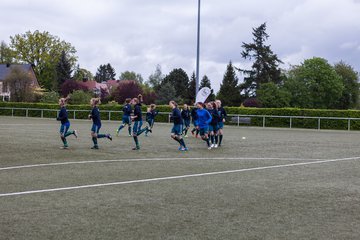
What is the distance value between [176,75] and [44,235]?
99271 mm

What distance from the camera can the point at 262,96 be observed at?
2955 inches

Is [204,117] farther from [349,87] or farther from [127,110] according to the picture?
[349,87]

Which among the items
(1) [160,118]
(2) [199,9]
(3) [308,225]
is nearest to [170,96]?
(1) [160,118]

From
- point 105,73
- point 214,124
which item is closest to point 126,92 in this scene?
point 214,124

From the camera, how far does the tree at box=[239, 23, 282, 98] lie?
265 feet

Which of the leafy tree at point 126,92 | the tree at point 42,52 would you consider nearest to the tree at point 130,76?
the tree at point 42,52

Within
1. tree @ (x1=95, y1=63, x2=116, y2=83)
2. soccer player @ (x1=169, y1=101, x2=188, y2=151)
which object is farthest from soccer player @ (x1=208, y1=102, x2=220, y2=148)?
tree @ (x1=95, y1=63, x2=116, y2=83)

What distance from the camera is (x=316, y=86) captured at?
8519cm

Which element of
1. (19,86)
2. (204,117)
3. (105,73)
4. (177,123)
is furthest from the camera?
(105,73)

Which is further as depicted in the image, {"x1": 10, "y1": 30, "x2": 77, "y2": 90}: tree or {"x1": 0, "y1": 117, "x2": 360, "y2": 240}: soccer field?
{"x1": 10, "y1": 30, "x2": 77, "y2": 90}: tree

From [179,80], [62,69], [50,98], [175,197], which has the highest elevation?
[62,69]

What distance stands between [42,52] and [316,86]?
53.0 metres

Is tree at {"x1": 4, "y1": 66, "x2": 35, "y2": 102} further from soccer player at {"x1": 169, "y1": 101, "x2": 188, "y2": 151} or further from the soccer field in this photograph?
the soccer field

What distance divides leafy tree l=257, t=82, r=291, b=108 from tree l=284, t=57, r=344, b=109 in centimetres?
665
